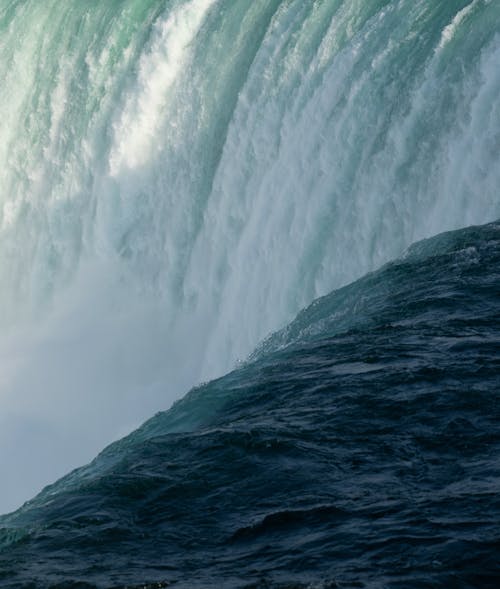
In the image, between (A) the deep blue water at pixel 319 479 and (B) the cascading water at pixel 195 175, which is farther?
(B) the cascading water at pixel 195 175

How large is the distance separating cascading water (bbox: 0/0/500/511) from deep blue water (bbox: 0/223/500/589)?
537cm

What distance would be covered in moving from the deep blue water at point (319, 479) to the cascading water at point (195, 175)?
5.37m

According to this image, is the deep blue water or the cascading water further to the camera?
the cascading water

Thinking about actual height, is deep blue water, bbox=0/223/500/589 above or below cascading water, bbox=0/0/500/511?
below

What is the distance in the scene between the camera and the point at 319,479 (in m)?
6.74

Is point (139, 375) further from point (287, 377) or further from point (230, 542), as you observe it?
point (230, 542)

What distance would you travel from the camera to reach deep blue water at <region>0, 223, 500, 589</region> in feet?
18.4

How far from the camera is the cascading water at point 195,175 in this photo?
49.5 feet

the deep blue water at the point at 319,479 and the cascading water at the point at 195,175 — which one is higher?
the cascading water at the point at 195,175

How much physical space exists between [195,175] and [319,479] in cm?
1334

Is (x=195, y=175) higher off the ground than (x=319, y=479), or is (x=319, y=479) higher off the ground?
(x=195, y=175)

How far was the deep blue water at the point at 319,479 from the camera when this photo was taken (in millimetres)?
5598

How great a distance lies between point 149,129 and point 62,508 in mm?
13937

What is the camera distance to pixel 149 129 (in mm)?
20297
